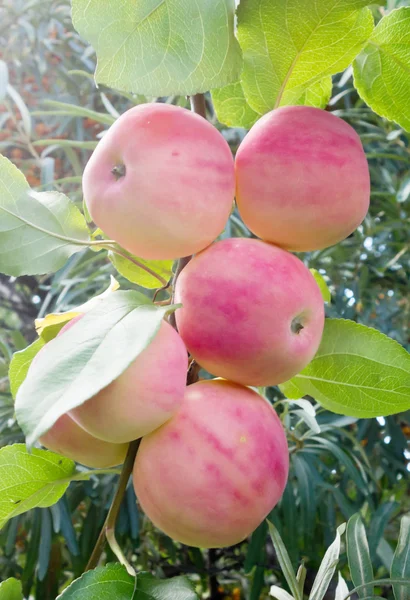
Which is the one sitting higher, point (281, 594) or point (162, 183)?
point (162, 183)

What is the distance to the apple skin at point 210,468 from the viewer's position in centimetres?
36

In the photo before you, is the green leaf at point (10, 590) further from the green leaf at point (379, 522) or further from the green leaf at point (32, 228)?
the green leaf at point (379, 522)

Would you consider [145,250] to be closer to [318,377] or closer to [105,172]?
[105,172]

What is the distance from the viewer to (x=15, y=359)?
47 cm

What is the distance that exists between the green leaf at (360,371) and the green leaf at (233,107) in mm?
180

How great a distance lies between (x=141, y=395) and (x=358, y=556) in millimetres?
316

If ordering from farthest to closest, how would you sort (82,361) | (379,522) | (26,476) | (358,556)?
(379,522) < (358,556) < (26,476) < (82,361)

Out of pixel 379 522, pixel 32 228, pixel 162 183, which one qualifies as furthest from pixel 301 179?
pixel 379 522

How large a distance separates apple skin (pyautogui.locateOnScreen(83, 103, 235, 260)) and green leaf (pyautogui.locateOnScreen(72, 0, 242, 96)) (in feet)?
0.06

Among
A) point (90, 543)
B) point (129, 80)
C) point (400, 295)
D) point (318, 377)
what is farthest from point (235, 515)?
point (400, 295)

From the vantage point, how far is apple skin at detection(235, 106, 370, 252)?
39 cm

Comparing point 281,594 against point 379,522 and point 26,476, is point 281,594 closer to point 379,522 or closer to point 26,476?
point 26,476

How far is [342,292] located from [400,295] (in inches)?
12.5

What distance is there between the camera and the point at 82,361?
314 millimetres
